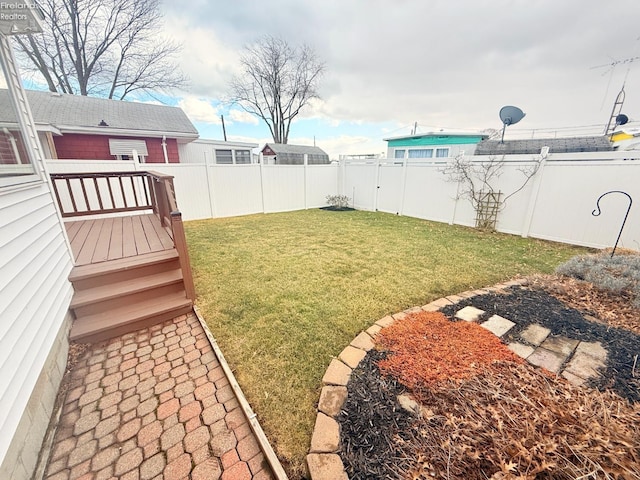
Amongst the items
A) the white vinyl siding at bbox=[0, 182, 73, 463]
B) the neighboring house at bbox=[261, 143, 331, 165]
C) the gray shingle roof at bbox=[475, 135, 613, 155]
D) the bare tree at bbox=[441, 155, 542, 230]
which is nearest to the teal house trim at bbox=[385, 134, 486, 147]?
the gray shingle roof at bbox=[475, 135, 613, 155]

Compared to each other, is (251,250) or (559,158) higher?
(559,158)

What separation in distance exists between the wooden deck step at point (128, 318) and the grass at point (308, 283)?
0.28 m

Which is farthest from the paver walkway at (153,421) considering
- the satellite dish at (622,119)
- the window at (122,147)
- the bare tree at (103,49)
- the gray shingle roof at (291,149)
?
the gray shingle roof at (291,149)

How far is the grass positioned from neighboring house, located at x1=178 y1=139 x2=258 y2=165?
8.45 meters

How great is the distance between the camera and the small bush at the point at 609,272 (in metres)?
2.72

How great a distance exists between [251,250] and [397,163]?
583 cm

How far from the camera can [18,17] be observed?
1.92 meters

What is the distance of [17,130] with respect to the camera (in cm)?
209

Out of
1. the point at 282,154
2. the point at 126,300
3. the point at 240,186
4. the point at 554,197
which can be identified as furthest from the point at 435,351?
the point at 282,154

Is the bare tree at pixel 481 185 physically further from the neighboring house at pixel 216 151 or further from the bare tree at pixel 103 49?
the bare tree at pixel 103 49

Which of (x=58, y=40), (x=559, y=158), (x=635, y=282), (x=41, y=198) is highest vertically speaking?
(x=58, y=40)

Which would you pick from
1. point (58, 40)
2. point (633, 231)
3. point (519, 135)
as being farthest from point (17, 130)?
point (519, 135)

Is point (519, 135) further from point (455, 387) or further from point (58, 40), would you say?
point (58, 40)

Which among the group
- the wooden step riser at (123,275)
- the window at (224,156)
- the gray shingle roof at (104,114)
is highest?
the gray shingle roof at (104,114)
